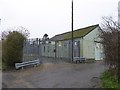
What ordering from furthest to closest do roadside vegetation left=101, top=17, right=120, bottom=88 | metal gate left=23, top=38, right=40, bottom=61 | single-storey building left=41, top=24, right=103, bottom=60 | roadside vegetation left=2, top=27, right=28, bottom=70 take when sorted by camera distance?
single-storey building left=41, top=24, right=103, bottom=60 → metal gate left=23, top=38, right=40, bottom=61 → roadside vegetation left=2, top=27, right=28, bottom=70 → roadside vegetation left=101, top=17, right=120, bottom=88

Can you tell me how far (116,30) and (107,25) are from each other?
1518mm

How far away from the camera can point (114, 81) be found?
13.1 metres

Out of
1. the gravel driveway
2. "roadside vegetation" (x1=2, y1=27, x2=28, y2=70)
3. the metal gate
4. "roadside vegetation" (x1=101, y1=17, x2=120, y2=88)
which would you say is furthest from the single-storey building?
"roadside vegetation" (x1=101, y1=17, x2=120, y2=88)

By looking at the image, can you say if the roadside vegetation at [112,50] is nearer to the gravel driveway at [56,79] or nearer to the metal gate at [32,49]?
the gravel driveway at [56,79]

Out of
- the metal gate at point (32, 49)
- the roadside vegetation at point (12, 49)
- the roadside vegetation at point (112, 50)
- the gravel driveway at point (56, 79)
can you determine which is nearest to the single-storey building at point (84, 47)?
the metal gate at point (32, 49)

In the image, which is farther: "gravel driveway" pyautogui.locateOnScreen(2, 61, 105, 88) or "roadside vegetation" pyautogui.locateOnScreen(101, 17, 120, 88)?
"gravel driveway" pyautogui.locateOnScreen(2, 61, 105, 88)

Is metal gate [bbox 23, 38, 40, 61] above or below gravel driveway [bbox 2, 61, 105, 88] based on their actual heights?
above

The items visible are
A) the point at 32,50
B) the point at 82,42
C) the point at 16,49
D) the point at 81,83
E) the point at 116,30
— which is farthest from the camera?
the point at 82,42

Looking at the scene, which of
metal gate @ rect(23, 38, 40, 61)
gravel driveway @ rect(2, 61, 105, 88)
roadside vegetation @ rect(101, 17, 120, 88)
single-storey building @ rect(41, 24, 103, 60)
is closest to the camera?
roadside vegetation @ rect(101, 17, 120, 88)

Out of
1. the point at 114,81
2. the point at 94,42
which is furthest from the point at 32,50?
the point at 114,81

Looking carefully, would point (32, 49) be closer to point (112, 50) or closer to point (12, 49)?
point (12, 49)

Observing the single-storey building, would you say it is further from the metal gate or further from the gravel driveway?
the gravel driveway

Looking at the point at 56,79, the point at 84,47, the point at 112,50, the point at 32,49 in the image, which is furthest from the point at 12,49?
the point at 112,50

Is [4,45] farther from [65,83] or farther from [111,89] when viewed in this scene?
[111,89]
